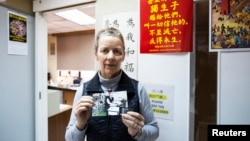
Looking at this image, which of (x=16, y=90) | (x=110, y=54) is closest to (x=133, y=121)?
(x=110, y=54)

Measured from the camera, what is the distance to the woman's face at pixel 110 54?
0.90 meters

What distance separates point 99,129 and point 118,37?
1.43 feet

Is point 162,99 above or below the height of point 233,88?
below

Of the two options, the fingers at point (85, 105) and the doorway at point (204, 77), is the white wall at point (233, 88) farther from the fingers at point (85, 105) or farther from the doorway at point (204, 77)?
the fingers at point (85, 105)

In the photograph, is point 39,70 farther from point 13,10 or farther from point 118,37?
point 118,37

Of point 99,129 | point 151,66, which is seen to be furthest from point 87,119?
point 151,66

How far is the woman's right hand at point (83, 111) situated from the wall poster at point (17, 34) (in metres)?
1.46

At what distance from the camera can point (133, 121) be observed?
2.67 ft

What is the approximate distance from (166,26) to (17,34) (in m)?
1.51

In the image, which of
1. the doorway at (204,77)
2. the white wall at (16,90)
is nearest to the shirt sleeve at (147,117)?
the doorway at (204,77)

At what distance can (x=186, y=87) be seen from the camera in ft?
4.57

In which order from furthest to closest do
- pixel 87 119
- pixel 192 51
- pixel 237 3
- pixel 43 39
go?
pixel 43 39 → pixel 192 51 → pixel 237 3 → pixel 87 119

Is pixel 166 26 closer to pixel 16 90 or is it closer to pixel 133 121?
pixel 133 121

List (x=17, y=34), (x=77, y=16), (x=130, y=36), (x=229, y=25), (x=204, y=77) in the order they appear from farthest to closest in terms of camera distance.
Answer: (x=77, y=16) < (x=17, y=34) < (x=130, y=36) < (x=204, y=77) < (x=229, y=25)
